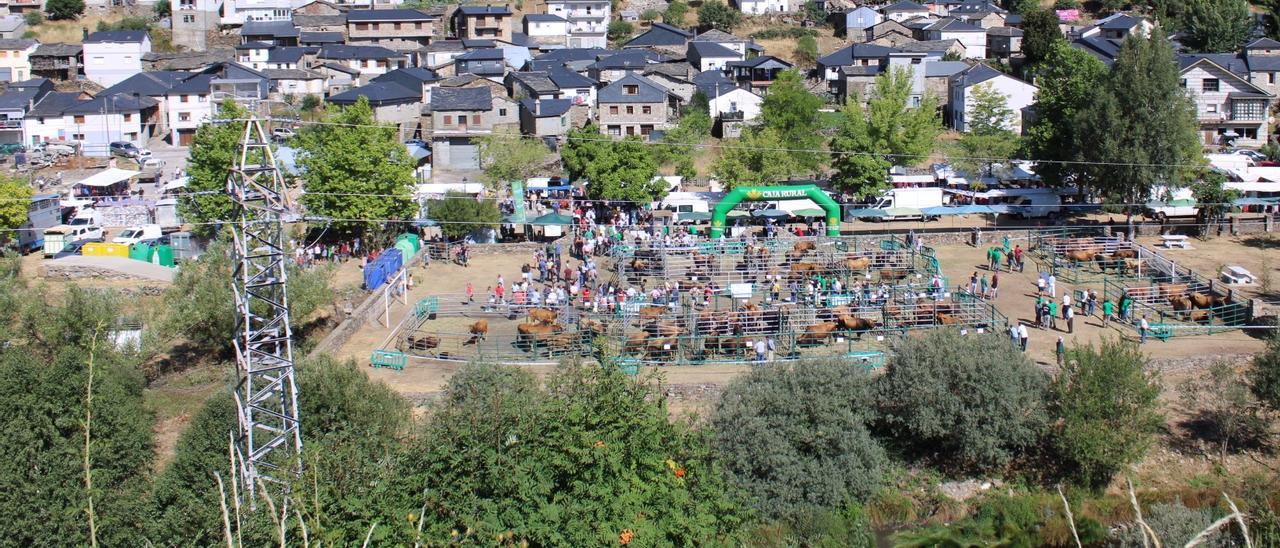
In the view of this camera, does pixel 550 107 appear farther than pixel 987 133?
Yes

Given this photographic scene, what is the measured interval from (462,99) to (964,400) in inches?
947

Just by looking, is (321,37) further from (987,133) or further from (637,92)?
(987,133)

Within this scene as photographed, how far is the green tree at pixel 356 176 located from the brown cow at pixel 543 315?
6746 millimetres

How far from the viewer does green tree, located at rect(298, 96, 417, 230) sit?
80.9 ft

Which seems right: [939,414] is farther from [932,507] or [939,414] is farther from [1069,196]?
[1069,196]

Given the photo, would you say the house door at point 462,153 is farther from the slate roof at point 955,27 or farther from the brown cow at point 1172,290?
the slate roof at point 955,27

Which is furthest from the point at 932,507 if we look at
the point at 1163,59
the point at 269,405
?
the point at 1163,59

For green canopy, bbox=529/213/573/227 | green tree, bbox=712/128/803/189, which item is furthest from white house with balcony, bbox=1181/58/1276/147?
green canopy, bbox=529/213/573/227

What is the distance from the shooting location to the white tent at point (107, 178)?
30984 millimetres

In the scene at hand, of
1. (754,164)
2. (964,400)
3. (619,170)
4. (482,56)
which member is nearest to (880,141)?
(754,164)

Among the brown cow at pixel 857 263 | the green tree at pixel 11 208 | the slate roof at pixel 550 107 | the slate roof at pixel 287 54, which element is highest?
the slate roof at pixel 287 54

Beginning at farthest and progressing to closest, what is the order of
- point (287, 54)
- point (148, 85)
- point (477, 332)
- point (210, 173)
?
point (287, 54) < point (148, 85) < point (210, 173) < point (477, 332)

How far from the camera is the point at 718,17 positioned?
175 ft

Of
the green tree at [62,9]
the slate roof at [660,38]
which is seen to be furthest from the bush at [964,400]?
the green tree at [62,9]
